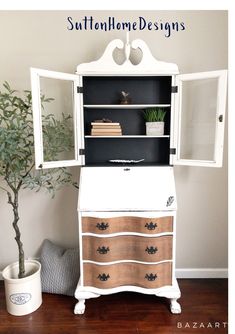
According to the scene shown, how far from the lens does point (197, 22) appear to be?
2.02m

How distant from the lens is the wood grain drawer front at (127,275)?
1.79 meters

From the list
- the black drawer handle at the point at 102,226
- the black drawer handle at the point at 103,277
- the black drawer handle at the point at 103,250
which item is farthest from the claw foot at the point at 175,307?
the black drawer handle at the point at 102,226

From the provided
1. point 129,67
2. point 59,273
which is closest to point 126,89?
point 129,67

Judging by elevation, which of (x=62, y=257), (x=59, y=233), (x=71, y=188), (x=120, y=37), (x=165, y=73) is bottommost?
(x=62, y=257)

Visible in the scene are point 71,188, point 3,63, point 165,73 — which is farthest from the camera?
point 71,188

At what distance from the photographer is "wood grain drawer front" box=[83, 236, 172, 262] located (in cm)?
176

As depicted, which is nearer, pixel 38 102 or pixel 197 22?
pixel 38 102

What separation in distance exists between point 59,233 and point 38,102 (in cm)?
119

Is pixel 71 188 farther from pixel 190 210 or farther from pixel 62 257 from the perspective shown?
pixel 190 210

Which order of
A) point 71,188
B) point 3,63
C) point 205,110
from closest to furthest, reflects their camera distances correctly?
point 205,110, point 3,63, point 71,188

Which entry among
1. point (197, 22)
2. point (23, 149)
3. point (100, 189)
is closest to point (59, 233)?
point (100, 189)

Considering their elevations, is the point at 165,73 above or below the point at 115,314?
above

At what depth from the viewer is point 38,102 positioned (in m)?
1.66

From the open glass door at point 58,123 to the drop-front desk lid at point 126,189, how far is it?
0.67 feet
